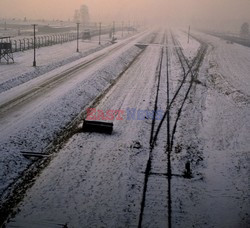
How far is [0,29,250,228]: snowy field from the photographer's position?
8.53 meters

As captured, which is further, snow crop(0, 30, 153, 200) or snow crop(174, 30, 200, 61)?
snow crop(174, 30, 200, 61)

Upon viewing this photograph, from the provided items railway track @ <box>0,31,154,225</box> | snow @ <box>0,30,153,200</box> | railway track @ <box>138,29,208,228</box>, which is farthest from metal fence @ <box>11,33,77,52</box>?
railway track @ <box>138,29,208,228</box>

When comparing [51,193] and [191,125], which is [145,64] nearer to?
[191,125]

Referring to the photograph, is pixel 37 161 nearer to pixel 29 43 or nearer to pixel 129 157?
pixel 129 157

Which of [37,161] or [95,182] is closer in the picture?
[95,182]

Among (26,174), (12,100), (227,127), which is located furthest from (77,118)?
(227,127)

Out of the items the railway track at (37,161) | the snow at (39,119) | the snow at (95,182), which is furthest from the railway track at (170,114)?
the snow at (39,119)

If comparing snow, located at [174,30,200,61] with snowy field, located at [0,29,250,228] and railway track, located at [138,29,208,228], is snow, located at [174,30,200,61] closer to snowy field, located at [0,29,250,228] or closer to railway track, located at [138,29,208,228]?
railway track, located at [138,29,208,228]

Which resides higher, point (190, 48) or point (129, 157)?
point (190, 48)

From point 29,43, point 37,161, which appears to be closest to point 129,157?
A: point 37,161

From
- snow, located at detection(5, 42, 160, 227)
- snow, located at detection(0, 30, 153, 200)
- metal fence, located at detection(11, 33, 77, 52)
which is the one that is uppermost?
metal fence, located at detection(11, 33, 77, 52)

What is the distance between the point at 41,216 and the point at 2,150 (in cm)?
441

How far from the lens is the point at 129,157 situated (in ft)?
38.8

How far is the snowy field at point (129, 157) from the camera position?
8531 mm
